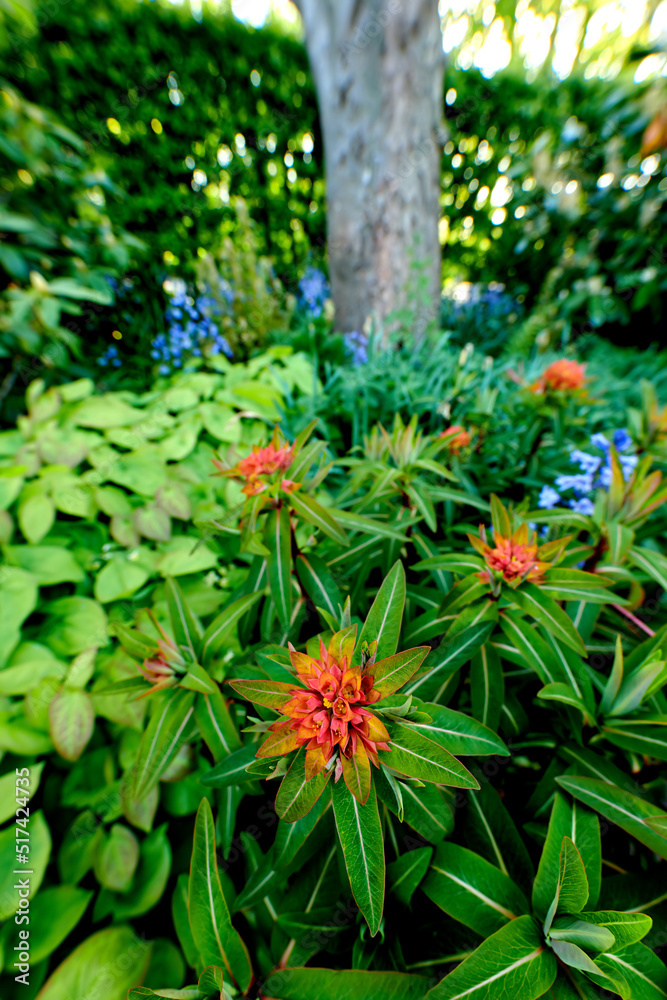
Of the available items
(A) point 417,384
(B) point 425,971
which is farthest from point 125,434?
(B) point 425,971

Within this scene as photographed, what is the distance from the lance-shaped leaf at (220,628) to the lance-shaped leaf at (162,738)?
3.6 inches

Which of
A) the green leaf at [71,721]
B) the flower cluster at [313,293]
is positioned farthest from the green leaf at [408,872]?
the flower cluster at [313,293]

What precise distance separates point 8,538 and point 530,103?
6393 mm

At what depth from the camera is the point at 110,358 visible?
329 cm

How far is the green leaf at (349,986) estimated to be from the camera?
0.63 m

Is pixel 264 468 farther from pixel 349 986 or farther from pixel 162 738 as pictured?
pixel 349 986

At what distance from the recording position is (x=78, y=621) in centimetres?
139

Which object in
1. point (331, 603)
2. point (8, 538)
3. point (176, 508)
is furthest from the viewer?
point (176, 508)

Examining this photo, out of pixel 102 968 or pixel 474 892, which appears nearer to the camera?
pixel 474 892

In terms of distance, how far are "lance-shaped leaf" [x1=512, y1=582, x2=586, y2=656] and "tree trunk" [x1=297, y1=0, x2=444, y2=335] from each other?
269 cm

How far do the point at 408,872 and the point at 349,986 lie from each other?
0.57 feet

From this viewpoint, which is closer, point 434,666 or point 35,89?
point 434,666

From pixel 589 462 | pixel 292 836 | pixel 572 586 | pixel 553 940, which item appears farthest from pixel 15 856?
pixel 589 462

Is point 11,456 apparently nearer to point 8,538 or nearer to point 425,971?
point 8,538
